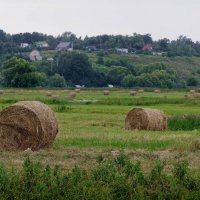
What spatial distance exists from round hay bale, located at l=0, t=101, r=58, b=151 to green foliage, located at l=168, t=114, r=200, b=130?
12001 mm

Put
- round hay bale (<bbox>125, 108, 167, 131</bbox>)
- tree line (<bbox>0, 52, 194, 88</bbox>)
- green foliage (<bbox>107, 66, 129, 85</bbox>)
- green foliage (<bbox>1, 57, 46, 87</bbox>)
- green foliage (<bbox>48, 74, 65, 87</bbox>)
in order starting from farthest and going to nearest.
→ green foliage (<bbox>107, 66, 129, 85</bbox>)
tree line (<bbox>0, 52, 194, 88</bbox>)
green foliage (<bbox>48, 74, 65, 87</bbox>)
green foliage (<bbox>1, 57, 46, 87</bbox>)
round hay bale (<bbox>125, 108, 167, 131</bbox>)

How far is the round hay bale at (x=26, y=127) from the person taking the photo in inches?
707

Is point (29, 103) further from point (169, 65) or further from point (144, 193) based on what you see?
point (169, 65)

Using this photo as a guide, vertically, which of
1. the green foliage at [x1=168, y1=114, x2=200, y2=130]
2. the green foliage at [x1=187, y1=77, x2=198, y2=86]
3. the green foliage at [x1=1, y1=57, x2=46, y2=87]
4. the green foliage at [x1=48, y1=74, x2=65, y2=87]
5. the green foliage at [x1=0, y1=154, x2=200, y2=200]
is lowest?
the green foliage at [x1=187, y1=77, x2=198, y2=86]

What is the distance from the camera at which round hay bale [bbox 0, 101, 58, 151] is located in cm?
1795

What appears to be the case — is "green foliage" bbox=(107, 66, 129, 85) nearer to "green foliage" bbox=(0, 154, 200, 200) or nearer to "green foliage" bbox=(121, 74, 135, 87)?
"green foliage" bbox=(121, 74, 135, 87)

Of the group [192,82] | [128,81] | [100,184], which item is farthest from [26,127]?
[192,82]

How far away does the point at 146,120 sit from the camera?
1082 inches

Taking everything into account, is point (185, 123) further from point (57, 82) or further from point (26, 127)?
point (57, 82)

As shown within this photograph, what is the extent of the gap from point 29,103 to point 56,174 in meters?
6.90

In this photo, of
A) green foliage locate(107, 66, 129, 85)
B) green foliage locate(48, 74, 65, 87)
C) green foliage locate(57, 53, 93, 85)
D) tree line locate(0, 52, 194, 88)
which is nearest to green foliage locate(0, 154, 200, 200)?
tree line locate(0, 52, 194, 88)

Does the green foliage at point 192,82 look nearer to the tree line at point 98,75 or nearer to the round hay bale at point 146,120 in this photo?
the tree line at point 98,75

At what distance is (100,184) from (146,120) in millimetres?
15463

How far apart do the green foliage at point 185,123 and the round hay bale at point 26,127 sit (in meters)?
12.0
